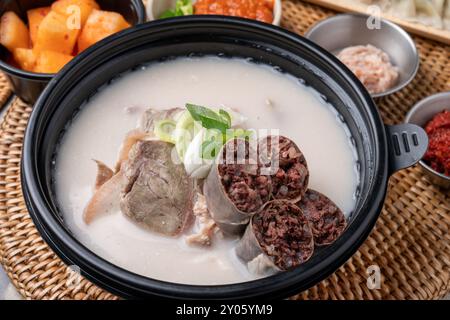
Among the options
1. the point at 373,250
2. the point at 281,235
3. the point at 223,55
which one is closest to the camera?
the point at 281,235

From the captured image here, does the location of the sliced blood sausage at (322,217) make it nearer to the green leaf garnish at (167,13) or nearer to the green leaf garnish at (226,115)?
the green leaf garnish at (226,115)

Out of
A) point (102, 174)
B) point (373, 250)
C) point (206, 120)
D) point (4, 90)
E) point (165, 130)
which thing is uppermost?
point (206, 120)

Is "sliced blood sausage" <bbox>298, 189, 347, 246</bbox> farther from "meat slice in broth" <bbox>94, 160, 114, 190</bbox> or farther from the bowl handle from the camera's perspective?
"meat slice in broth" <bbox>94, 160, 114, 190</bbox>

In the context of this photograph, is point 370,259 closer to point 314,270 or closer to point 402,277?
point 402,277

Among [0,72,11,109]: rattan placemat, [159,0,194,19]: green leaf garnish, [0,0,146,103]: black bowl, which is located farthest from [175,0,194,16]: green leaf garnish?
[0,72,11,109]: rattan placemat

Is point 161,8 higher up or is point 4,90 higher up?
point 161,8

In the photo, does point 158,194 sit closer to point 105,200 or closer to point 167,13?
point 105,200

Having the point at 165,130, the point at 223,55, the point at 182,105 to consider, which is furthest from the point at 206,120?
the point at 223,55
